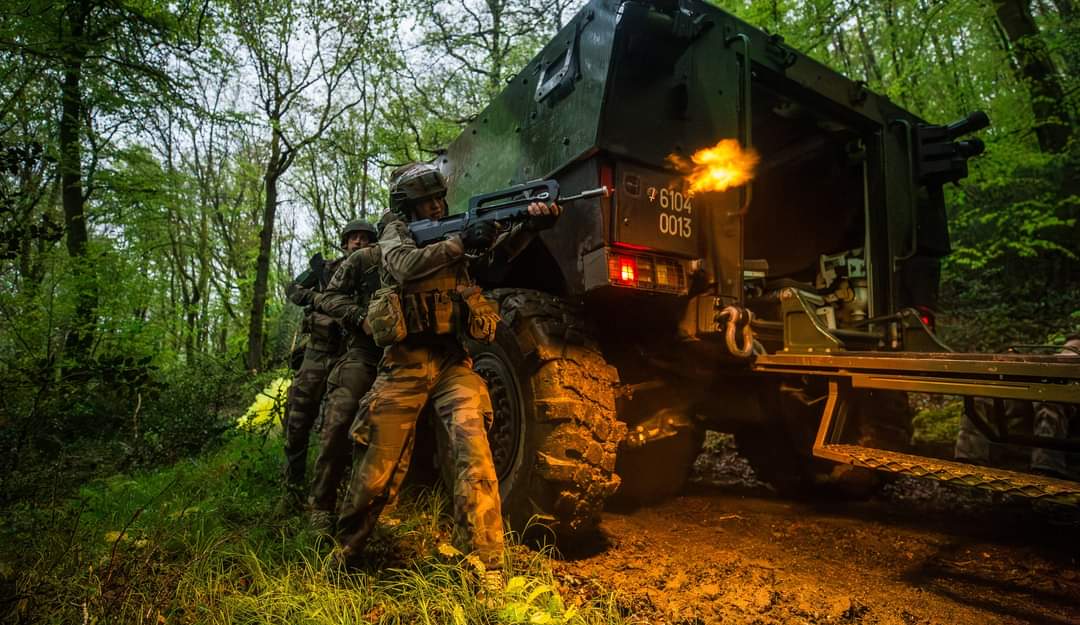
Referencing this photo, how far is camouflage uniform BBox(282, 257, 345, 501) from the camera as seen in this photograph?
14.1 feet

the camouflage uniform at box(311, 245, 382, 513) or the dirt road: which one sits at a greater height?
the camouflage uniform at box(311, 245, 382, 513)

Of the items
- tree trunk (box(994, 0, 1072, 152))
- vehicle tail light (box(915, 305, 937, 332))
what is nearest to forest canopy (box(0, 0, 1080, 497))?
tree trunk (box(994, 0, 1072, 152))

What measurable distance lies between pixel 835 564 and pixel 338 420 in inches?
119

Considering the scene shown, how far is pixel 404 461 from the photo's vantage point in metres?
2.89

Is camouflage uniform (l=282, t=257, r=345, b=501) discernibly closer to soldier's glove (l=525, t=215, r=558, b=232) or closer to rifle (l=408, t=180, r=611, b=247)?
rifle (l=408, t=180, r=611, b=247)

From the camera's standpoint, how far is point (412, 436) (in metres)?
2.92

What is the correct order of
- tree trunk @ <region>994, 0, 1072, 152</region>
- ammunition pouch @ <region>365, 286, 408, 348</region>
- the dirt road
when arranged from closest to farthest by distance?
the dirt road, ammunition pouch @ <region>365, 286, 408, 348</region>, tree trunk @ <region>994, 0, 1072, 152</region>

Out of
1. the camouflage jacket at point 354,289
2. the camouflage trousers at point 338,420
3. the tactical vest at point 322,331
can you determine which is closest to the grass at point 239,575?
the camouflage trousers at point 338,420

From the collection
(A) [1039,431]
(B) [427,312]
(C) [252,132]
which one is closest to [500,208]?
(B) [427,312]

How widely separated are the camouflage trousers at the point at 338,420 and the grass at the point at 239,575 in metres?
0.28

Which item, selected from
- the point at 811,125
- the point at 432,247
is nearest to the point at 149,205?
the point at 432,247

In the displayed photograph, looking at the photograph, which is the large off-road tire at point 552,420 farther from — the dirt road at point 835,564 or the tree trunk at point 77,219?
the tree trunk at point 77,219

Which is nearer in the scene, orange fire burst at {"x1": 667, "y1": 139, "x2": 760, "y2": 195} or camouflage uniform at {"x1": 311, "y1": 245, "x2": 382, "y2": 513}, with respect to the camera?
orange fire burst at {"x1": 667, "y1": 139, "x2": 760, "y2": 195}

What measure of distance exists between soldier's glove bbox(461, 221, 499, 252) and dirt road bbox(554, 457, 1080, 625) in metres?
1.69
